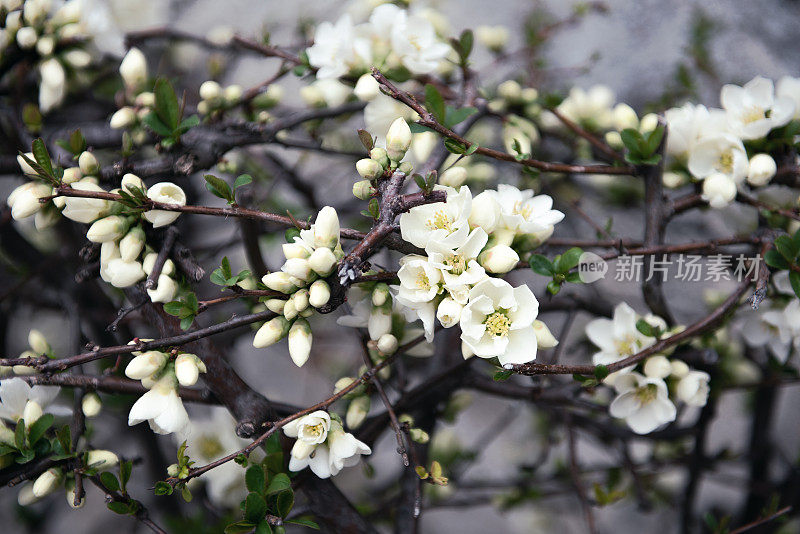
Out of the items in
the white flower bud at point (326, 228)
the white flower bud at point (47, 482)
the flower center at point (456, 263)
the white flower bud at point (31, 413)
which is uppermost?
the white flower bud at point (326, 228)

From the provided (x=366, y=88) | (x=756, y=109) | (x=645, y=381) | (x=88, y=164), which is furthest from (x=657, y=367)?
(x=88, y=164)

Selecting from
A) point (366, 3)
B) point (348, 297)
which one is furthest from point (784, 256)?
point (366, 3)

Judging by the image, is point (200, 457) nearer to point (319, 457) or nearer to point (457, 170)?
point (319, 457)

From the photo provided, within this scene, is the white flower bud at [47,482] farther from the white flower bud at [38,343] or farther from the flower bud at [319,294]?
the flower bud at [319,294]

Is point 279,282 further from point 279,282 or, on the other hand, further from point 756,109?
point 756,109

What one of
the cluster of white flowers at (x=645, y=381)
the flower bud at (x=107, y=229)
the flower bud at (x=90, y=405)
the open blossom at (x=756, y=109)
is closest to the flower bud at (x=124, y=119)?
the flower bud at (x=107, y=229)

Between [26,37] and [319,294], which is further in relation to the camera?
[26,37]

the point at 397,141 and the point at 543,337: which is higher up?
the point at 397,141
